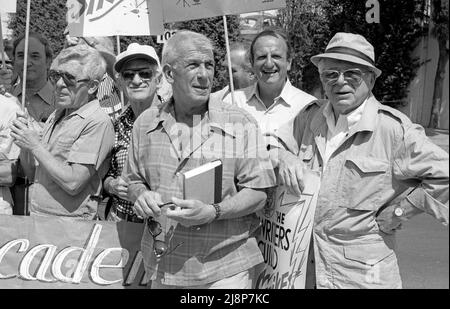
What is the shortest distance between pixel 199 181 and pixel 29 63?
3.05m

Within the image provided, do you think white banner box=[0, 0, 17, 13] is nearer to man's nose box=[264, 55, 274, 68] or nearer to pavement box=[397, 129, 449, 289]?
man's nose box=[264, 55, 274, 68]

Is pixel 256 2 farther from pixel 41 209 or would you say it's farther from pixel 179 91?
pixel 41 209

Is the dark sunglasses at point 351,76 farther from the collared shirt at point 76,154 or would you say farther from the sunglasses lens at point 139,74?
the collared shirt at point 76,154

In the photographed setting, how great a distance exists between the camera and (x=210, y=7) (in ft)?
13.8

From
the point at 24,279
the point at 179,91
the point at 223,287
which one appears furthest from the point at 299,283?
the point at 24,279

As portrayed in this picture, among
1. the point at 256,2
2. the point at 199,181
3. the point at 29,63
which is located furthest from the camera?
the point at 29,63

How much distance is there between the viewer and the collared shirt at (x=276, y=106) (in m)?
3.95

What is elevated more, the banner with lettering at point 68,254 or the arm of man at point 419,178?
the arm of man at point 419,178

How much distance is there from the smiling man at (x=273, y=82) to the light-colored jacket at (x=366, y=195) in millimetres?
962

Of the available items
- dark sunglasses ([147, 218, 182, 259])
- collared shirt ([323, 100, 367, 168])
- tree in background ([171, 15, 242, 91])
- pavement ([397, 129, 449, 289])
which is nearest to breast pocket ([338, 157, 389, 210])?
collared shirt ([323, 100, 367, 168])

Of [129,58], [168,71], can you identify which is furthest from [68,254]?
[168,71]

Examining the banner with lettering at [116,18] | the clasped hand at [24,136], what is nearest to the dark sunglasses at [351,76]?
the clasped hand at [24,136]

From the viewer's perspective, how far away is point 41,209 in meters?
3.73

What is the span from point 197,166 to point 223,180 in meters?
0.14
